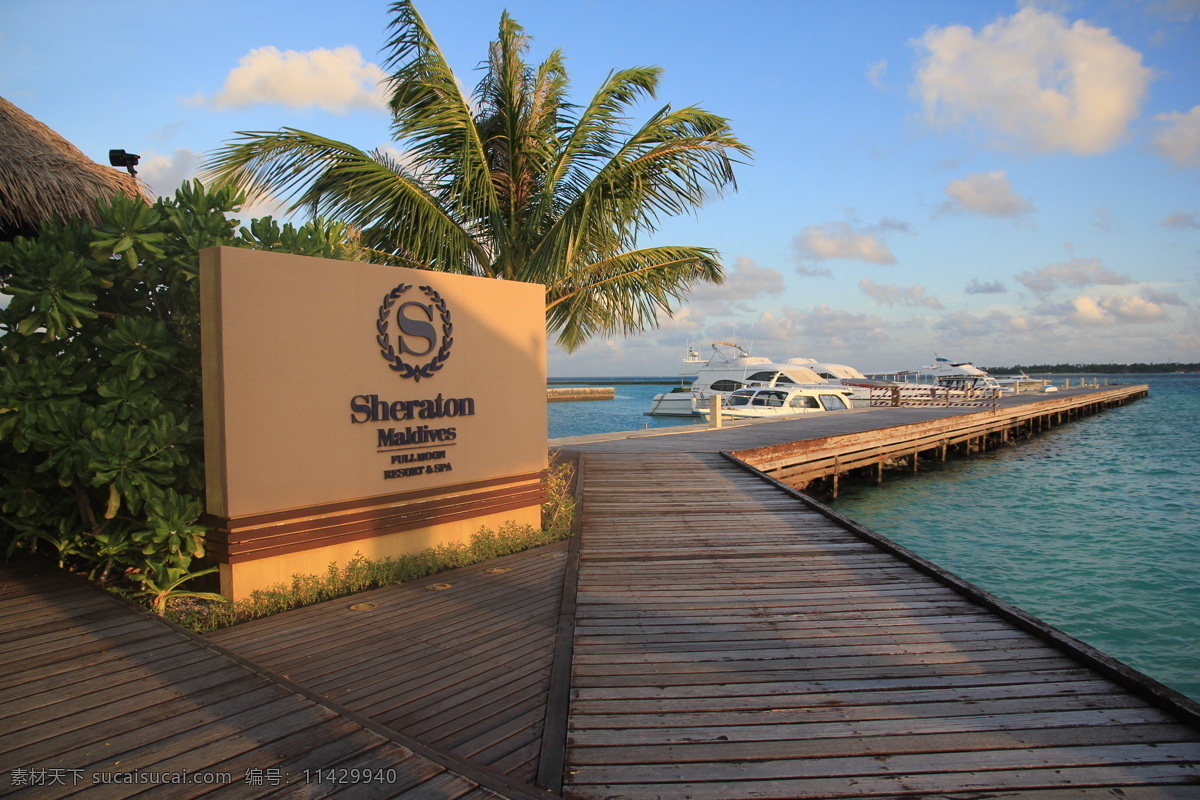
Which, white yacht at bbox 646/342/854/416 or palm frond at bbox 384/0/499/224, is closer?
palm frond at bbox 384/0/499/224

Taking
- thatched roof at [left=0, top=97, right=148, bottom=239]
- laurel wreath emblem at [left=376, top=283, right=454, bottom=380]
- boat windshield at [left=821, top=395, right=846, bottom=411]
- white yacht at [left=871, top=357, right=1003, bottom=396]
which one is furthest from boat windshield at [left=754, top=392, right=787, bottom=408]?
thatched roof at [left=0, top=97, right=148, bottom=239]

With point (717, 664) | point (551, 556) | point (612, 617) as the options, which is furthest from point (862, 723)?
point (551, 556)

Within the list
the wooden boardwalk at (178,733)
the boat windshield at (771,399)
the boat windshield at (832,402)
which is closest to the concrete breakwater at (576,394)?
the boat windshield at (832,402)

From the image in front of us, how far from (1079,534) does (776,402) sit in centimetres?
1699

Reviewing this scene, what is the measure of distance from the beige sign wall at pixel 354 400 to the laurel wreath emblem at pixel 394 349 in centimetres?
1

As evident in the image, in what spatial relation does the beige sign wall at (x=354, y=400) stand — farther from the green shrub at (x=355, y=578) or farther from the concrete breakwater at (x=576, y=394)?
the concrete breakwater at (x=576, y=394)

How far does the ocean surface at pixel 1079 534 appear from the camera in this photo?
8.43m

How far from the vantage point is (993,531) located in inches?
528

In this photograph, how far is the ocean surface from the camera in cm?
843

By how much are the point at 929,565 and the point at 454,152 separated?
Answer: 694cm

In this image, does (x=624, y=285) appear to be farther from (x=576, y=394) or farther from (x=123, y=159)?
(x=576, y=394)

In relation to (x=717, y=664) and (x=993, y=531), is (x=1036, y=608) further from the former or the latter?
(x=717, y=664)

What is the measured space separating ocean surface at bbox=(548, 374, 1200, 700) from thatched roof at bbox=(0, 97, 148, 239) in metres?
11.9

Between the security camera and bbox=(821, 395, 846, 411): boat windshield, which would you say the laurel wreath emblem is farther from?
bbox=(821, 395, 846, 411): boat windshield
